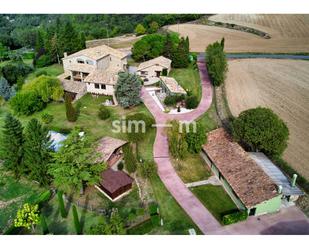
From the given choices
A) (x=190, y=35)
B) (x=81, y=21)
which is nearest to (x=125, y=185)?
(x=190, y=35)

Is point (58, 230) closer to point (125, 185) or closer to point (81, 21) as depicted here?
point (125, 185)

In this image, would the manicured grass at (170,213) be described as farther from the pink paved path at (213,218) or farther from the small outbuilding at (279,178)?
the small outbuilding at (279,178)

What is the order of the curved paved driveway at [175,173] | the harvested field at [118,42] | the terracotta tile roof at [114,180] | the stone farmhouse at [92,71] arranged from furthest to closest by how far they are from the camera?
1. the harvested field at [118,42]
2. the stone farmhouse at [92,71]
3. the terracotta tile roof at [114,180]
4. the curved paved driveway at [175,173]

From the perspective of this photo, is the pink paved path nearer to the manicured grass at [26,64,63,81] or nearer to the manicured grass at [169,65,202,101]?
the manicured grass at [169,65,202,101]

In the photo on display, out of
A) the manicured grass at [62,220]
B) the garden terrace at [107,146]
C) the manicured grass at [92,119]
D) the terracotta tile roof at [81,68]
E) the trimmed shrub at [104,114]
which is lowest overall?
the manicured grass at [62,220]

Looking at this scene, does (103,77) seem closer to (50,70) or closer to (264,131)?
(50,70)

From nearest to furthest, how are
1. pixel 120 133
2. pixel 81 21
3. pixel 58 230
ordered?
pixel 58 230 < pixel 120 133 < pixel 81 21

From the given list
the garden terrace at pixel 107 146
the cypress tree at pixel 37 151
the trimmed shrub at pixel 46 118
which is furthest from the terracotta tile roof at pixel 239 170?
the trimmed shrub at pixel 46 118
